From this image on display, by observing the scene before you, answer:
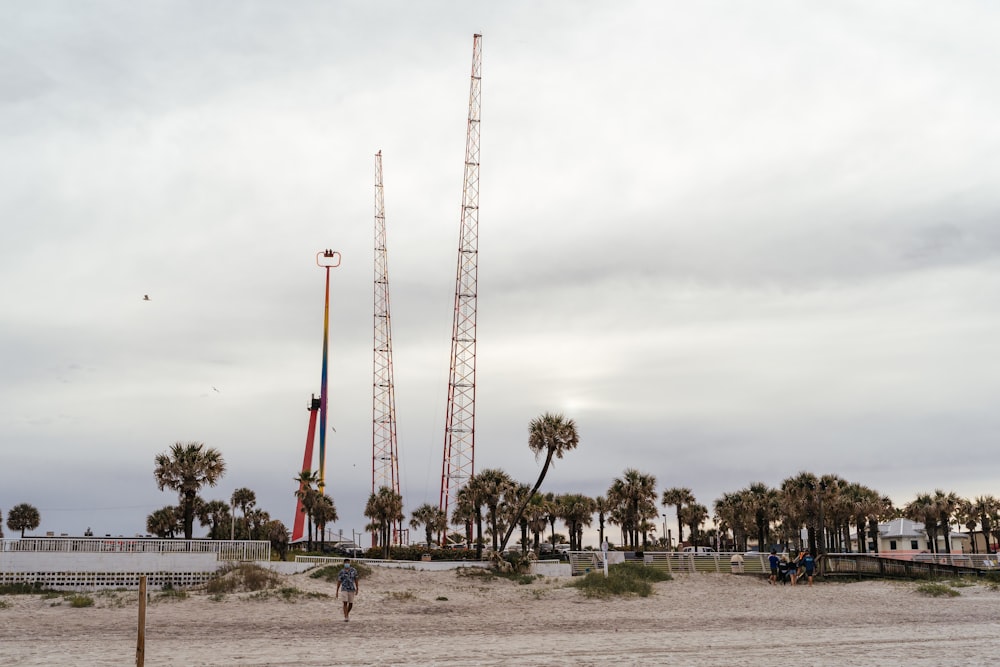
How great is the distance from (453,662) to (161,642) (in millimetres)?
7817

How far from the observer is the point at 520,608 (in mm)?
30797

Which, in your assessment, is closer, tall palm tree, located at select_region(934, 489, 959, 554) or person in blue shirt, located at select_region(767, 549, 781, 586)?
person in blue shirt, located at select_region(767, 549, 781, 586)

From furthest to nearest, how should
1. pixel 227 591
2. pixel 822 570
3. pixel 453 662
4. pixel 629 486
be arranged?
pixel 629 486 → pixel 822 570 → pixel 227 591 → pixel 453 662

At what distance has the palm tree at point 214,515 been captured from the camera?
240ft

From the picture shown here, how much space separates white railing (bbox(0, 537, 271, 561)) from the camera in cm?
3450

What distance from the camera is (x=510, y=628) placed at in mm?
24438

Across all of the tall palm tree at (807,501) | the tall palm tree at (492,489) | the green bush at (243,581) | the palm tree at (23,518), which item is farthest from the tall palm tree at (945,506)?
the palm tree at (23,518)

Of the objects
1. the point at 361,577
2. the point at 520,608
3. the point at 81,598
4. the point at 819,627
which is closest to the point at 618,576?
the point at 520,608

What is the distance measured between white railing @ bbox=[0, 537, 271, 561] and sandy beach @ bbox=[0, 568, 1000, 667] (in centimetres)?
318

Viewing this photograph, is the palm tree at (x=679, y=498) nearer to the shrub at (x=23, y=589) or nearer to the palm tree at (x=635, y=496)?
the palm tree at (x=635, y=496)

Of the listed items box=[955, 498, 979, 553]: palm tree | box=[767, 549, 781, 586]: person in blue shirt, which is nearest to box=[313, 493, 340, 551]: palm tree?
box=[767, 549, 781, 586]: person in blue shirt


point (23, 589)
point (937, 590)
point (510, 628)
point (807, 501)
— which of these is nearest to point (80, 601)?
point (23, 589)

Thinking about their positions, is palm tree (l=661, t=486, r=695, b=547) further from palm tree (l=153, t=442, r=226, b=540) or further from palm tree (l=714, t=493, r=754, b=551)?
palm tree (l=153, t=442, r=226, b=540)

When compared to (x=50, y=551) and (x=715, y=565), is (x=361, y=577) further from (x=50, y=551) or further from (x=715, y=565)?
(x=715, y=565)
